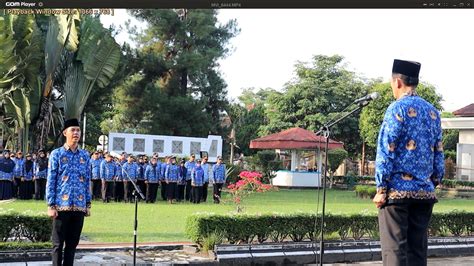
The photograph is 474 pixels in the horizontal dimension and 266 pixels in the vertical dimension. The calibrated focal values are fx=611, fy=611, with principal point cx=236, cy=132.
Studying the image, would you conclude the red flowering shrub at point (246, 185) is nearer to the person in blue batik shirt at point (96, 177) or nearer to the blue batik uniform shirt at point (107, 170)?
the blue batik uniform shirt at point (107, 170)

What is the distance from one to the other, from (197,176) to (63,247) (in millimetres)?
12231

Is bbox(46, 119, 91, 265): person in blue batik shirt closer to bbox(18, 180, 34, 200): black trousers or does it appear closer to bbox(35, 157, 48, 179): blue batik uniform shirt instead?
bbox(35, 157, 48, 179): blue batik uniform shirt

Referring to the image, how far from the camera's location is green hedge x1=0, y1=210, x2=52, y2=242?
7562mm

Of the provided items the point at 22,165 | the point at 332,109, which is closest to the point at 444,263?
the point at 22,165

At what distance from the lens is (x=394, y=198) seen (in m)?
4.44

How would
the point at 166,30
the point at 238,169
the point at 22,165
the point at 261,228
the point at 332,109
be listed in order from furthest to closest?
the point at 332,109, the point at 166,30, the point at 238,169, the point at 22,165, the point at 261,228

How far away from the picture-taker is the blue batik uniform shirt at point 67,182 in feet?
20.5

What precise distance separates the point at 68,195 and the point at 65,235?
0.41 metres

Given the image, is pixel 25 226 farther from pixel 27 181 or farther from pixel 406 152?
pixel 27 181

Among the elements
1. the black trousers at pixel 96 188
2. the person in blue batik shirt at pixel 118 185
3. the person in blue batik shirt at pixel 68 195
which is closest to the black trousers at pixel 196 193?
the person in blue batik shirt at pixel 118 185

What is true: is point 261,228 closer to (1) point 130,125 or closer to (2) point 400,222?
(2) point 400,222

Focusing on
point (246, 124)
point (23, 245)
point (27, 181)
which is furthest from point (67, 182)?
point (246, 124)

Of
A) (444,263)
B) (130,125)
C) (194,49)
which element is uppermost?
(194,49)

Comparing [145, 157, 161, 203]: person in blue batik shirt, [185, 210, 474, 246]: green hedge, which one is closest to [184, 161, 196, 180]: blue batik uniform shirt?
[145, 157, 161, 203]: person in blue batik shirt
